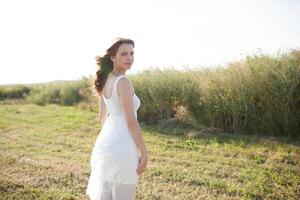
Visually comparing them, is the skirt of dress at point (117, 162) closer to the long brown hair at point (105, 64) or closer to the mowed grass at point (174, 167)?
the long brown hair at point (105, 64)

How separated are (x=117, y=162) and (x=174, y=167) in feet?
14.9

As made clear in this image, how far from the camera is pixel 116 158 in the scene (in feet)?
10.9

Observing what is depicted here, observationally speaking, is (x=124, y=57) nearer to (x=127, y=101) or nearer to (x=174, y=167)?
(x=127, y=101)

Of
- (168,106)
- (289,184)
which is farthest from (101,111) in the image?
(168,106)

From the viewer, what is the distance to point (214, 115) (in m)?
12.0

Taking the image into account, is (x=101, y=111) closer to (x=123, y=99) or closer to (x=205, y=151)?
(x=123, y=99)

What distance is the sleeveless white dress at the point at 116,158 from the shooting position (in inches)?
130

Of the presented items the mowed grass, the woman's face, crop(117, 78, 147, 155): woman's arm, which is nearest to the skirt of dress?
crop(117, 78, 147, 155): woman's arm

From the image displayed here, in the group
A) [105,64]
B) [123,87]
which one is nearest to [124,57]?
[105,64]

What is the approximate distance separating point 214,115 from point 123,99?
907cm

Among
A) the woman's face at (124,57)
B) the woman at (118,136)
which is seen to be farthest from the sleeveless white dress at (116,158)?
the woman's face at (124,57)

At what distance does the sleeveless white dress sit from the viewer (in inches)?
130

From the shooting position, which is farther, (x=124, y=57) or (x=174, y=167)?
(x=174, y=167)

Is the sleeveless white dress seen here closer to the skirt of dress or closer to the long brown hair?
the skirt of dress
